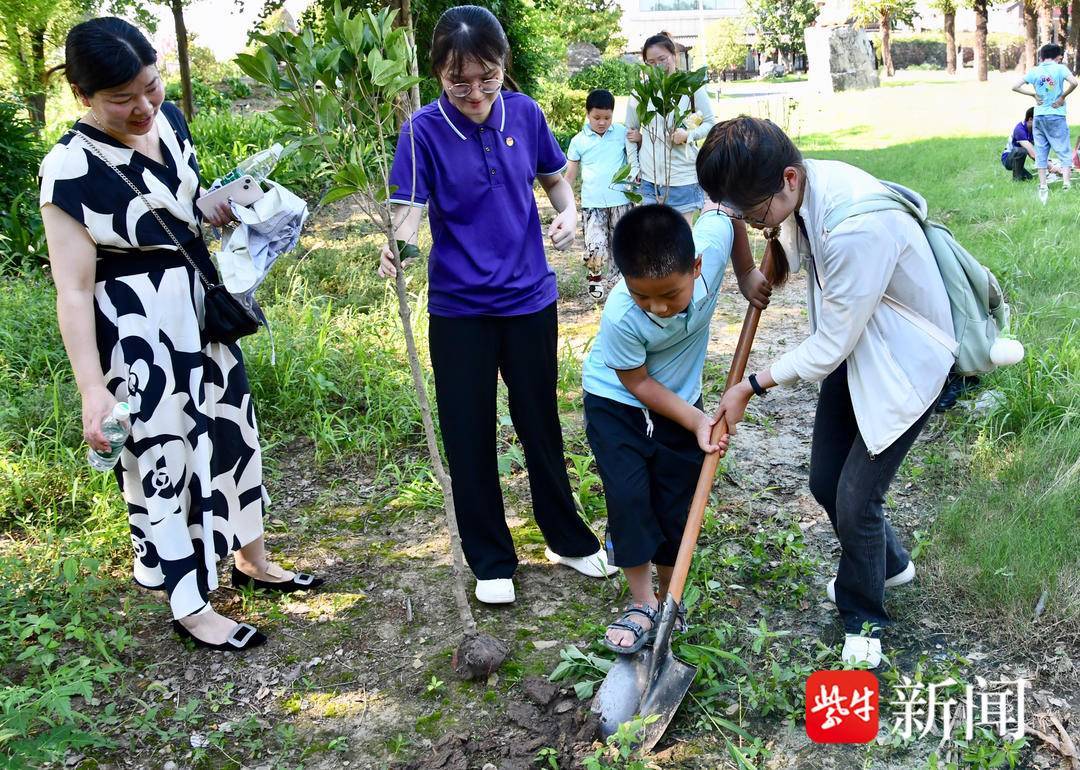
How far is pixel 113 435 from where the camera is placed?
7.79 feet

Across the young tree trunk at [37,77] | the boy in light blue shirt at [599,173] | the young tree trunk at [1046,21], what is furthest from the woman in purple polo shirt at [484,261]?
the young tree trunk at [1046,21]

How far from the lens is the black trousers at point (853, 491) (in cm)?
226

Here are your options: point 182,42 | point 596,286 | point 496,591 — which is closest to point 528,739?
point 496,591

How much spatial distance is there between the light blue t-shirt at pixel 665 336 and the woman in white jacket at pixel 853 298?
0.17 metres

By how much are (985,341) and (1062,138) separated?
769 cm

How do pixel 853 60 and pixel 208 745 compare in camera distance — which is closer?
pixel 208 745

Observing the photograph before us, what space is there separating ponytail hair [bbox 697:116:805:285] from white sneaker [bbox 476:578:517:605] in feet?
4.76

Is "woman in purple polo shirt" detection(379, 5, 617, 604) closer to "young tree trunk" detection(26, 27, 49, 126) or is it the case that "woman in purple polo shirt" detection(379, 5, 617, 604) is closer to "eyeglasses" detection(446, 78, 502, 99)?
"eyeglasses" detection(446, 78, 502, 99)

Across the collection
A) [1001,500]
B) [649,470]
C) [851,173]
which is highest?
[851,173]

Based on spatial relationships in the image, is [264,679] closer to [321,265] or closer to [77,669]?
[77,669]

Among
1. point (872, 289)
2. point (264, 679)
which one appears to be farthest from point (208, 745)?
point (872, 289)

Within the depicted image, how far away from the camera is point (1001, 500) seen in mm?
3152

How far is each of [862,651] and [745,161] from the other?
139 cm

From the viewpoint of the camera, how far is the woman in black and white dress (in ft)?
7.61
